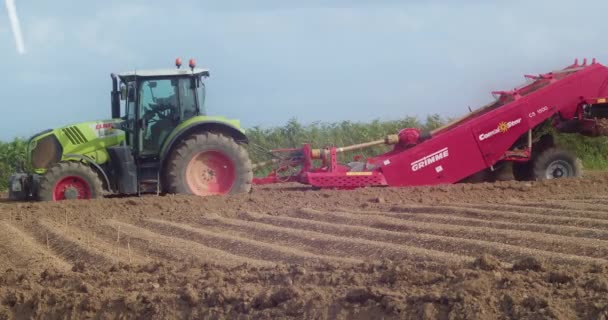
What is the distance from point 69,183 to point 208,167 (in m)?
2.04

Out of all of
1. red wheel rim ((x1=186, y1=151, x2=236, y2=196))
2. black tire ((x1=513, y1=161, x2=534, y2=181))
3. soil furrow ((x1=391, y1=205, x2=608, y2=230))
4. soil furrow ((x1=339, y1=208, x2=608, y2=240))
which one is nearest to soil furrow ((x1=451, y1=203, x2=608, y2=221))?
soil furrow ((x1=391, y1=205, x2=608, y2=230))

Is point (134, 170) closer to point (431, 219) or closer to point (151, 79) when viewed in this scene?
point (151, 79)

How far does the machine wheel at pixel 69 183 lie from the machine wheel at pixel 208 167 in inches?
42.4

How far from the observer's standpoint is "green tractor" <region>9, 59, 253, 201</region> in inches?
485

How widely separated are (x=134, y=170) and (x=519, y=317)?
880 centimetres

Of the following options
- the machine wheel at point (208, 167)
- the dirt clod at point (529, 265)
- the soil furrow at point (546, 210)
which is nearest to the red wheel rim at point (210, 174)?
the machine wheel at point (208, 167)

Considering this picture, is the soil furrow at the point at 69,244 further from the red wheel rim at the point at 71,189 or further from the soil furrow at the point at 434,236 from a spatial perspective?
the soil furrow at the point at 434,236

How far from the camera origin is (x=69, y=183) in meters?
12.2

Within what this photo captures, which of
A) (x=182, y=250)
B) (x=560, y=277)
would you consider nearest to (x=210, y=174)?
(x=182, y=250)

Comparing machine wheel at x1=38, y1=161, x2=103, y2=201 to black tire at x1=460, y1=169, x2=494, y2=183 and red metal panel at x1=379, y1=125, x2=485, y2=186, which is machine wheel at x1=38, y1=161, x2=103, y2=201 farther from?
black tire at x1=460, y1=169, x2=494, y2=183

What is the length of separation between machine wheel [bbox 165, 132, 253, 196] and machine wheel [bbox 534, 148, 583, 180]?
4.68m

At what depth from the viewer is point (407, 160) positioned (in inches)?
503

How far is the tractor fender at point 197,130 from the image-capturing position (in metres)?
12.2

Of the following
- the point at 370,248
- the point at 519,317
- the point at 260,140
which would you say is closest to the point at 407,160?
the point at 370,248
